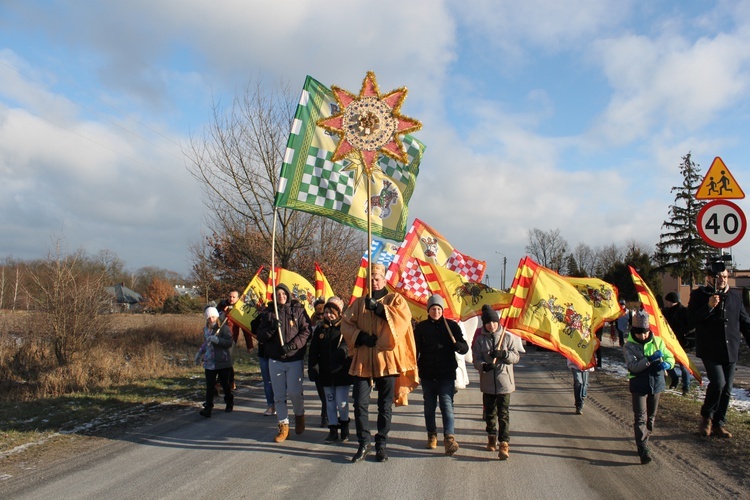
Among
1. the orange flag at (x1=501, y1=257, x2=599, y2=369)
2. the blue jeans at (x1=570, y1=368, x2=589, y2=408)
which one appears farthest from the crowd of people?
the blue jeans at (x1=570, y1=368, x2=589, y2=408)

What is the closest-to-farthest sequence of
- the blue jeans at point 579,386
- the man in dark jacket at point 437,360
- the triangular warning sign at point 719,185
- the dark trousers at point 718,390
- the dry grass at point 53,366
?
the man in dark jacket at point 437,360, the dark trousers at point 718,390, the triangular warning sign at point 719,185, the blue jeans at point 579,386, the dry grass at point 53,366

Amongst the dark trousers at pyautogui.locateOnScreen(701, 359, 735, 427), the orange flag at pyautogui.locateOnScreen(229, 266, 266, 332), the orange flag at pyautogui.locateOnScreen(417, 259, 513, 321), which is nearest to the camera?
the dark trousers at pyautogui.locateOnScreen(701, 359, 735, 427)

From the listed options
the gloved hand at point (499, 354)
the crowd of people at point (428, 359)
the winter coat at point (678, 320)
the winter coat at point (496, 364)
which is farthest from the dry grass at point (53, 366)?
the winter coat at point (678, 320)

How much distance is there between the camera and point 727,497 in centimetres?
514

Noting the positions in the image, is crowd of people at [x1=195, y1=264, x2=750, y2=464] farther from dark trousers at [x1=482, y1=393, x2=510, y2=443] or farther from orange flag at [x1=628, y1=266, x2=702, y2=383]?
orange flag at [x1=628, y1=266, x2=702, y2=383]

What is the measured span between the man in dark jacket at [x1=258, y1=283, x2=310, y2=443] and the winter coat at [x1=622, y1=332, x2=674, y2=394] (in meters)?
3.93

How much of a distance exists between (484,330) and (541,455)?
5.12 feet

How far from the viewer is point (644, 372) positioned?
6461 millimetres

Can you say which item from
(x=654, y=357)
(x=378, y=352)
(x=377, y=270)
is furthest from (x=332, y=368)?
(x=654, y=357)

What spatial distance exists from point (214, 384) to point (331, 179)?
3.72 m

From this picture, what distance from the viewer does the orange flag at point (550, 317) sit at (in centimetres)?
767

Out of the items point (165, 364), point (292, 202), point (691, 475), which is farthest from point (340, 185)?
point (165, 364)

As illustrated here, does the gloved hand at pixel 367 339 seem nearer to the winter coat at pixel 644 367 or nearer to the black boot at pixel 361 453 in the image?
the black boot at pixel 361 453

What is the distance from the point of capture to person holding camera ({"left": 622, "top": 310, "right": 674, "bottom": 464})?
6.36m
